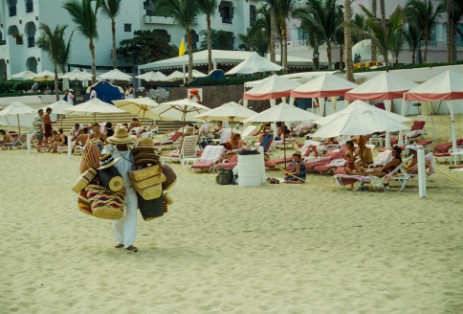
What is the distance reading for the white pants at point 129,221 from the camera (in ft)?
26.7

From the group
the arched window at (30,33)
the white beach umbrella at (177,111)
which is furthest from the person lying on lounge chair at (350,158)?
the arched window at (30,33)

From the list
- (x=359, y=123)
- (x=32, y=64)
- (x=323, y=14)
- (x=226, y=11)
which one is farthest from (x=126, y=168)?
(x=226, y=11)

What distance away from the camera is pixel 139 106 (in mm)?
23031

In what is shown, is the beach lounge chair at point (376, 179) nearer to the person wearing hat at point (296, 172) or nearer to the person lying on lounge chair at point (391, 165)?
the person lying on lounge chair at point (391, 165)

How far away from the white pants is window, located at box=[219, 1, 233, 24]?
5363 centimetres

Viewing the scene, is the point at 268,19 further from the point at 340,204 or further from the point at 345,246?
the point at 345,246

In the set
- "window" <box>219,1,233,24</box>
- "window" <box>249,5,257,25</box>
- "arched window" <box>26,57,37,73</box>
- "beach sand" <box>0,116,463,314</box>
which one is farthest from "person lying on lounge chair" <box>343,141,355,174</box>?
"window" <box>249,5,257,25</box>

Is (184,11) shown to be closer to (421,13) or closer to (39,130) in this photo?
(39,130)

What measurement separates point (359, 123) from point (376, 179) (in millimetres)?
1113

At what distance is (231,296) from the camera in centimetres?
635

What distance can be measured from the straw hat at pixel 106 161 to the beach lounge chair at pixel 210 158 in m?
9.15

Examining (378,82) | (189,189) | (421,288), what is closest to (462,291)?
(421,288)

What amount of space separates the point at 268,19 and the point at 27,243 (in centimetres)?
3168

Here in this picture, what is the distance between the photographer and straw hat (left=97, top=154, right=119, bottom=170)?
785 centimetres
